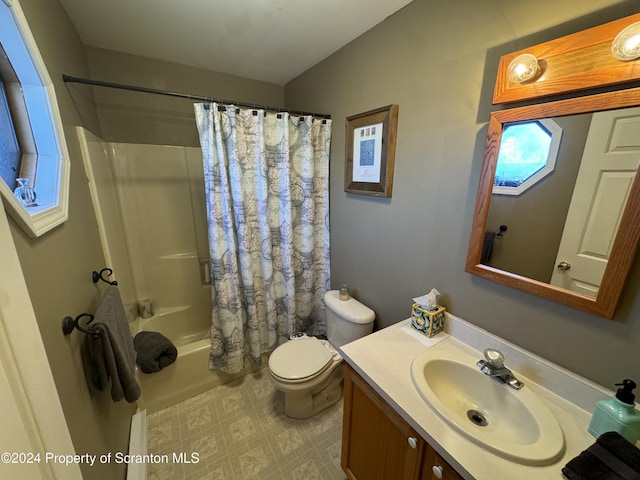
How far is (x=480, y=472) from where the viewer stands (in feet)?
2.19

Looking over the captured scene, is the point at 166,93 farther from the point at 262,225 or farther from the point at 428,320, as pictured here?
the point at 428,320

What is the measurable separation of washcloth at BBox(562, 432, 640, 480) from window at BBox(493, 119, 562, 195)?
2.52 ft

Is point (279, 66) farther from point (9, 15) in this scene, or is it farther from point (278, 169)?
point (9, 15)

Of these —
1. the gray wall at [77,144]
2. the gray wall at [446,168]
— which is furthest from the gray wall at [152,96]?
the gray wall at [446,168]

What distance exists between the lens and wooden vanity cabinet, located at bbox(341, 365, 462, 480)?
822mm

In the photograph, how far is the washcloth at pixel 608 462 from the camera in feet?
1.93

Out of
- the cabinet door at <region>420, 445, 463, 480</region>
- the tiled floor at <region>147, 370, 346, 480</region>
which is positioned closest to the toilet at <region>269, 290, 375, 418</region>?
the tiled floor at <region>147, 370, 346, 480</region>

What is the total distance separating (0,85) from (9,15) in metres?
0.22

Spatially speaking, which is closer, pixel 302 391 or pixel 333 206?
pixel 302 391

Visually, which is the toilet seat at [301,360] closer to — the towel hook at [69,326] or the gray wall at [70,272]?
the gray wall at [70,272]

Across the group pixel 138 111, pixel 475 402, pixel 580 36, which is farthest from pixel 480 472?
pixel 138 111

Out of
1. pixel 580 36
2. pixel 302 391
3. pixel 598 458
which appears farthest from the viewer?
pixel 302 391

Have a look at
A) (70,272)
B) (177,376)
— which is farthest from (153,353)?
(70,272)

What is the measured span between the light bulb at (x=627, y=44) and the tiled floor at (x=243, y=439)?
2.03 metres
